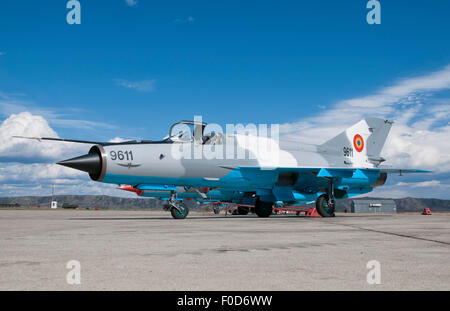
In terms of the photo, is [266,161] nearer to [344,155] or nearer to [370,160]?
[344,155]

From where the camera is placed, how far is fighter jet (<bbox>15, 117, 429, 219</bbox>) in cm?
1371

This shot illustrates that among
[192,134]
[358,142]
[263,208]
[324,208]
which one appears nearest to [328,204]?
[324,208]

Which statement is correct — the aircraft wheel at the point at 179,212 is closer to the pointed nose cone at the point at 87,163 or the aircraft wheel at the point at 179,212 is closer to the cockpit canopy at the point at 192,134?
the cockpit canopy at the point at 192,134

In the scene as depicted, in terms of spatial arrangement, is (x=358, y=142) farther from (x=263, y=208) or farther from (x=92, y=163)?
(x=92, y=163)

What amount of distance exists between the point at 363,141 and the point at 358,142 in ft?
1.12

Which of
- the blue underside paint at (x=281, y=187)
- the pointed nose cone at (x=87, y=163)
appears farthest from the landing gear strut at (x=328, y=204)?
the pointed nose cone at (x=87, y=163)

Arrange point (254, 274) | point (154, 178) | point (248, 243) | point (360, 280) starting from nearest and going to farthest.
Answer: point (360, 280) < point (254, 274) < point (248, 243) < point (154, 178)

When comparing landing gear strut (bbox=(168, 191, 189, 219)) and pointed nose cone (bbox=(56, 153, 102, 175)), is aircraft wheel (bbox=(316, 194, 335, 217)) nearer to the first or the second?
landing gear strut (bbox=(168, 191, 189, 219))

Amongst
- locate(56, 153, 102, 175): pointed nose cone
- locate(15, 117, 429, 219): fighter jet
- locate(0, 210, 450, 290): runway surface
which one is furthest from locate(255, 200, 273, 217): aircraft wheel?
locate(0, 210, 450, 290): runway surface

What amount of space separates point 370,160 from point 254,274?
64.7 feet

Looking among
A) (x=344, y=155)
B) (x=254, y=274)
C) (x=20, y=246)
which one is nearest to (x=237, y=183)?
(x=344, y=155)

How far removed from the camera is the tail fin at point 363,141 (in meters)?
21.2
